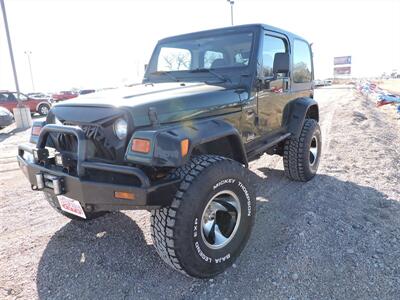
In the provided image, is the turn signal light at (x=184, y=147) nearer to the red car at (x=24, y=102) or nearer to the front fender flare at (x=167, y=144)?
the front fender flare at (x=167, y=144)

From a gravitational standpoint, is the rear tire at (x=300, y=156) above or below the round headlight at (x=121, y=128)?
below

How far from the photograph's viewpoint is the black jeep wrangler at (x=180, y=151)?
2266mm

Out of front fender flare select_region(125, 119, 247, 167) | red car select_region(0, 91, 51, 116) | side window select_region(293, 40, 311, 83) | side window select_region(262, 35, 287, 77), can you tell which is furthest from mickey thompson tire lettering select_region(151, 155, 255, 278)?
red car select_region(0, 91, 51, 116)

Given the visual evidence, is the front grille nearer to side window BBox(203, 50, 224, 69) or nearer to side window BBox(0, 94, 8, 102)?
side window BBox(203, 50, 224, 69)

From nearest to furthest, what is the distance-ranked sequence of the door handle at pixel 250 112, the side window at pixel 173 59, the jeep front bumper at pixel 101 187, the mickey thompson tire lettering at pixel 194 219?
the jeep front bumper at pixel 101 187
the mickey thompson tire lettering at pixel 194 219
the door handle at pixel 250 112
the side window at pixel 173 59

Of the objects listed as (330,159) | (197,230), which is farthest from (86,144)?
(330,159)

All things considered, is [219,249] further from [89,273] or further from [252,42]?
[252,42]

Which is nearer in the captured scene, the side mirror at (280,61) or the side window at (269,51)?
the side mirror at (280,61)

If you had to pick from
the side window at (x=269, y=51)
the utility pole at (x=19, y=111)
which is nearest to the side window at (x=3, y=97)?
the utility pole at (x=19, y=111)

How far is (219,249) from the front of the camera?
263 cm

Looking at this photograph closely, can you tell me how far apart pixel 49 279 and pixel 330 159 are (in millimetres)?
4909

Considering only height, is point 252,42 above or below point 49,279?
above

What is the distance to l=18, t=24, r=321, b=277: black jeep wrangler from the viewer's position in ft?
7.43

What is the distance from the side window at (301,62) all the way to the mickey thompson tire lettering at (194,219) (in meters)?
2.60
